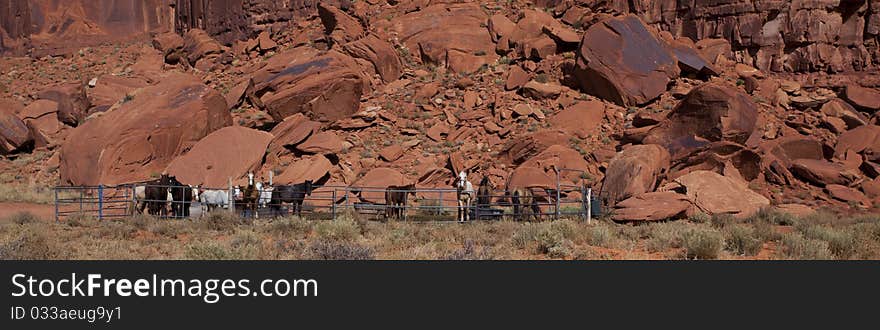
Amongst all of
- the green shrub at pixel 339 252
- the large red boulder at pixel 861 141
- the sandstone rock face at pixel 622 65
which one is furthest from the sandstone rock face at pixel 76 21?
the green shrub at pixel 339 252

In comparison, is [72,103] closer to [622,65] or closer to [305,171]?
[305,171]

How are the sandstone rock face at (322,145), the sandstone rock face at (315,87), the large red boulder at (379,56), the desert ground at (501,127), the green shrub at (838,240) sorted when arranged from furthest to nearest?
the large red boulder at (379,56) → the sandstone rock face at (315,87) → the sandstone rock face at (322,145) → the desert ground at (501,127) → the green shrub at (838,240)

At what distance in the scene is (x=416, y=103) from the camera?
3872 cm

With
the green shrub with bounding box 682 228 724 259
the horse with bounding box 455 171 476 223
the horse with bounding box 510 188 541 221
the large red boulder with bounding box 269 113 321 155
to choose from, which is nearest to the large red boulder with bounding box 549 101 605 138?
the horse with bounding box 510 188 541 221

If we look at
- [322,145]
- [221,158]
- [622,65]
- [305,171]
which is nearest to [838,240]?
[305,171]

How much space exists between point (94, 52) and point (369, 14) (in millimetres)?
27649

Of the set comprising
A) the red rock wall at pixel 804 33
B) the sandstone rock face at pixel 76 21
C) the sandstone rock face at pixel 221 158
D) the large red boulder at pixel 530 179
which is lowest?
the large red boulder at pixel 530 179

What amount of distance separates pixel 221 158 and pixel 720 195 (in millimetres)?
17742

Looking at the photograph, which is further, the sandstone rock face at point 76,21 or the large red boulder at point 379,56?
the sandstone rock face at point 76,21

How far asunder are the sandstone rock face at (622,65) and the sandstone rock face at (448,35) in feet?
21.7

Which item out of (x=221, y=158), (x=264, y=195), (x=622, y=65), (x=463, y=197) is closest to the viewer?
(x=463, y=197)

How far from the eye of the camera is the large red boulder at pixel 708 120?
30.6 metres

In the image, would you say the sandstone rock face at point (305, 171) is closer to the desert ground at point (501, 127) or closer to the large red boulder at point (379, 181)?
the desert ground at point (501, 127)

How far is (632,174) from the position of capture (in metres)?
25.8
